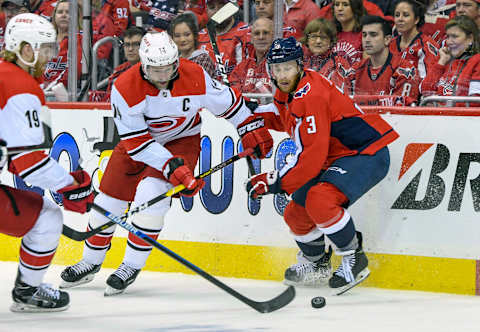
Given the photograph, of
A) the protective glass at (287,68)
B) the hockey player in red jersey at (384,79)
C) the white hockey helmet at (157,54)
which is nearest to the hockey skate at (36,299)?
the white hockey helmet at (157,54)

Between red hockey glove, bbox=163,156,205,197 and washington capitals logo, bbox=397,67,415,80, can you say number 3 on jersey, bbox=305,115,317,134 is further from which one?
washington capitals logo, bbox=397,67,415,80

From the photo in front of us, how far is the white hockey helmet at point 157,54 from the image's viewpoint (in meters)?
4.25

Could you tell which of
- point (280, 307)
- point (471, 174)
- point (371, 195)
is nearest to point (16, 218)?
point (280, 307)

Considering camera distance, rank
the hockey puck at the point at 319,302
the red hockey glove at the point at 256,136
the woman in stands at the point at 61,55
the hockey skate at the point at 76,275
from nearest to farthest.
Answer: the hockey puck at the point at 319,302 → the red hockey glove at the point at 256,136 → the hockey skate at the point at 76,275 → the woman in stands at the point at 61,55

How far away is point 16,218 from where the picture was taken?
3.80m

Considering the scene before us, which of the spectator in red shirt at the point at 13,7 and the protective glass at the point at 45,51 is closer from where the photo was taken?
the protective glass at the point at 45,51

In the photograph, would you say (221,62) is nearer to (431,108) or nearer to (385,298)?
(431,108)

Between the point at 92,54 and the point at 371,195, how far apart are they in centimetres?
194

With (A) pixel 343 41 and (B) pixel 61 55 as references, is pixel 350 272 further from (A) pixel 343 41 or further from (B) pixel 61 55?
(B) pixel 61 55

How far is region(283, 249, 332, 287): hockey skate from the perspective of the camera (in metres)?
4.68

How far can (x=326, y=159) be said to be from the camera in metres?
4.55

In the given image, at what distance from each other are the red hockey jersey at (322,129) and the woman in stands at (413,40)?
54 cm

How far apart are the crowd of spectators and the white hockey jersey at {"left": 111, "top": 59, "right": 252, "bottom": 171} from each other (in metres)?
0.56

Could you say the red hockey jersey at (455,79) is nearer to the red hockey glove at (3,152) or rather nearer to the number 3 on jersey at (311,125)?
the number 3 on jersey at (311,125)
